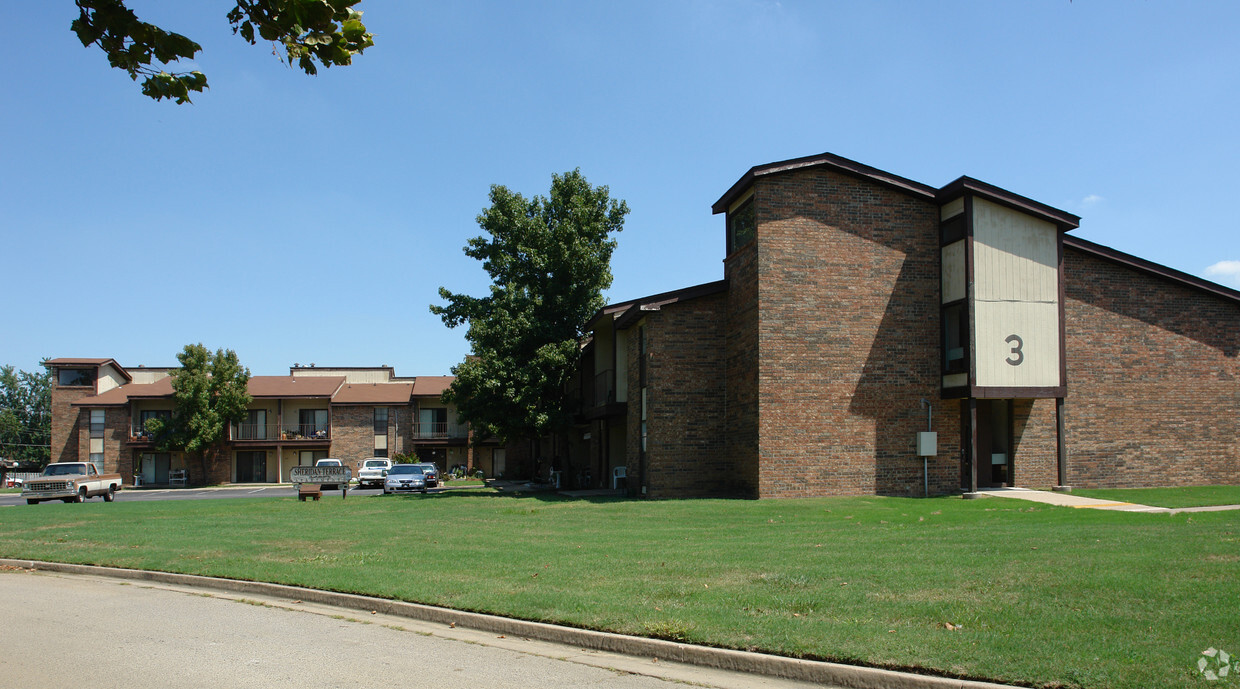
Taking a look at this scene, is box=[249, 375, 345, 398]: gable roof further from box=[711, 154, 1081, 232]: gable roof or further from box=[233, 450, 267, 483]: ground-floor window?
box=[711, 154, 1081, 232]: gable roof

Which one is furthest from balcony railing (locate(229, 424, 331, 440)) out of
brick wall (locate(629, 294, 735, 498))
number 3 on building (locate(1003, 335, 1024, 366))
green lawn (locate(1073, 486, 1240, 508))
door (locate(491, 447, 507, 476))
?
green lawn (locate(1073, 486, 1240, 508))

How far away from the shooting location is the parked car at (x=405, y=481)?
40.8m

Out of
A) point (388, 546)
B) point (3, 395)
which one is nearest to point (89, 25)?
point (388, 546)

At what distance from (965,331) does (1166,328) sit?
279 inches

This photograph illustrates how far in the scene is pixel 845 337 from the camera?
2459 centimetres

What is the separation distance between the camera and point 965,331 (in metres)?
24.2

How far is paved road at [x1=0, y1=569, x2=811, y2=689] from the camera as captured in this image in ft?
23.6

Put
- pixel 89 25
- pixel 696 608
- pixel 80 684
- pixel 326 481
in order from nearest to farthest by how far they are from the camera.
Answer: pixel 89 25, pixel 80 684, pixel 696 608, pixel 326 481

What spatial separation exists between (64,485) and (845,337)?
2951cm

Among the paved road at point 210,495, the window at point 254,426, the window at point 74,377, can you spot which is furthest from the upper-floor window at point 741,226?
the window at point 74,377

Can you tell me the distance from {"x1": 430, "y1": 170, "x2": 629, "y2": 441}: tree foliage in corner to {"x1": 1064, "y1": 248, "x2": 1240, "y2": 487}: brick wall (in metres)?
17.5

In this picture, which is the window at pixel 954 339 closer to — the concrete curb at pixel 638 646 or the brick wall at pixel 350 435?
the concrete curb at pixel 638 646

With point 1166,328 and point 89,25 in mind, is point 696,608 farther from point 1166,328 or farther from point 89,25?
point 1166,328

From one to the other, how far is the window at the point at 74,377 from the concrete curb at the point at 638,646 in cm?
5556
